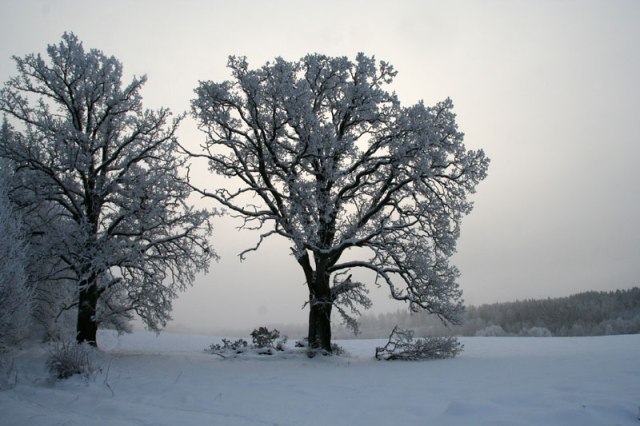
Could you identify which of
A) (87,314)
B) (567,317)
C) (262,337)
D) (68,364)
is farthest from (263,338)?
(567,317)

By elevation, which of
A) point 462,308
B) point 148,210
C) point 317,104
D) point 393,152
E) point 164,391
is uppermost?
point 317,104

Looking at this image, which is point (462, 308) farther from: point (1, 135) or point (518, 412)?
point (1, 135)

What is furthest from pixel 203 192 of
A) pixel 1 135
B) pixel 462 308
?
pixel 462 308

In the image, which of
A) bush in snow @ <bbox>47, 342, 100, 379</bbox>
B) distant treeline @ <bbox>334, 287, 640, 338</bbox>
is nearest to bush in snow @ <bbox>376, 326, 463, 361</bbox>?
bush in snow @ <bbox>47, 342, 100, 379</bbox>

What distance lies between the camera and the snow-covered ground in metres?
6.70

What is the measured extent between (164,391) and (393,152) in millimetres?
11092

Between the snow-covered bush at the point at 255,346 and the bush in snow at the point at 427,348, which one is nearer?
the bush in snow at the point at 427,348

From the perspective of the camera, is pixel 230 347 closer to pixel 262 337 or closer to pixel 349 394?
pixel 262 337

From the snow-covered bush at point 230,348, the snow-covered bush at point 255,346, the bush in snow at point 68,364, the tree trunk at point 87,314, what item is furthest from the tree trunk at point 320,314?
the tree trunk at point 87,314

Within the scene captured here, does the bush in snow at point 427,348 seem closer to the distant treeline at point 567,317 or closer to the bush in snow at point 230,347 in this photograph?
the bush in snow at point 230,347

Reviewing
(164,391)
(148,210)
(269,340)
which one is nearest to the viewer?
(164,391)

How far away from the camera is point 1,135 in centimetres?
1523

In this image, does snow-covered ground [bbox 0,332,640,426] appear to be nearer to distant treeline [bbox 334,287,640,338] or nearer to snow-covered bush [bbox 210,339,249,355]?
snow-covered bush [bbox 210,339,249,355]

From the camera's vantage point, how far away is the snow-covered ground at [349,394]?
22.0 ft
